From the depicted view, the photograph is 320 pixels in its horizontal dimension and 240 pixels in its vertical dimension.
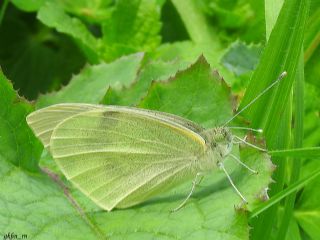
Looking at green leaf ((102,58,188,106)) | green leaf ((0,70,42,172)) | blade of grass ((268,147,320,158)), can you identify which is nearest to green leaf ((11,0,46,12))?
green leaf ((102,58,188,106))

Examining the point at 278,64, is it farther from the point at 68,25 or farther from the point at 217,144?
the point at 68,25

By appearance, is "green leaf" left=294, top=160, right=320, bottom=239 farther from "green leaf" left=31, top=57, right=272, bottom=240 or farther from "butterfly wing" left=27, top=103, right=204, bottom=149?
"butterfly wing" left=27, top=103, right=204, bottom=149

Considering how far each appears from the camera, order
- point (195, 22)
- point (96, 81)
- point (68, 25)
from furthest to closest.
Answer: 1. point (195, 22)
2. point (68, 25)
3. point (96, 81)

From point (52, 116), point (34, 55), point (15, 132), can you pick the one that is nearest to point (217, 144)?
point (52, 116)

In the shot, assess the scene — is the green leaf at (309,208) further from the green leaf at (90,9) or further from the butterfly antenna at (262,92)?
the green leaf at (90,9)

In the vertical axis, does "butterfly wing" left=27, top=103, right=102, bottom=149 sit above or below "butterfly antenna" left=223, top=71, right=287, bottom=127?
below

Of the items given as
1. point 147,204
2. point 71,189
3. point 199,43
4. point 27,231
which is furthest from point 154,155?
point 199,43
